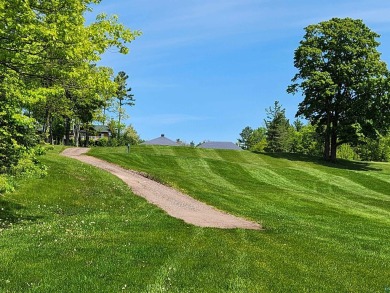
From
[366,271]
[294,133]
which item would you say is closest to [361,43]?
[366,271]

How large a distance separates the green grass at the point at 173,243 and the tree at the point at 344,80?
24477 mm

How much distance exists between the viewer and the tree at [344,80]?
49.7 metres

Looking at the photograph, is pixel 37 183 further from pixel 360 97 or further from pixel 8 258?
pixel 360 97

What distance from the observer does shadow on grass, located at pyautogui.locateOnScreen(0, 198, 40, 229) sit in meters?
13.6

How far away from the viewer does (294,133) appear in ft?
392

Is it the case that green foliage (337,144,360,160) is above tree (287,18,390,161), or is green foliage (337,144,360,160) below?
below

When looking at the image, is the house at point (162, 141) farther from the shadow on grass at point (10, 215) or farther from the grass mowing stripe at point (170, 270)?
the grass mowing stripe at point (170, 270)

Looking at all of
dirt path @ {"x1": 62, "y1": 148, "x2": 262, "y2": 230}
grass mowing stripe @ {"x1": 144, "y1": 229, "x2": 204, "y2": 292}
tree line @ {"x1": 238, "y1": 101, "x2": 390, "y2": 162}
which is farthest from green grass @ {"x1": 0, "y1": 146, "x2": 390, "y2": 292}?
tree line @ {"x1": 238, "y1": 101, "x2": 390, "y2": 162}

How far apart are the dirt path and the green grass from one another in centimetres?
72

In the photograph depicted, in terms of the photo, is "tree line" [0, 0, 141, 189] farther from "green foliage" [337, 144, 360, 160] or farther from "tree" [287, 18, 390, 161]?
"green foliage" [337, 144, 360, 160]

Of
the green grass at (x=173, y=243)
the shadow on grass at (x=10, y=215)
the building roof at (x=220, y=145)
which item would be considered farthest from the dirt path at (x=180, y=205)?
the building roof at (x=220, y=145)

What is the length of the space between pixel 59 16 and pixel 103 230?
6361 mm

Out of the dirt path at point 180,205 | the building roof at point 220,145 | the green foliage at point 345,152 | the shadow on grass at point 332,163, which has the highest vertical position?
the building roof at point 220,145

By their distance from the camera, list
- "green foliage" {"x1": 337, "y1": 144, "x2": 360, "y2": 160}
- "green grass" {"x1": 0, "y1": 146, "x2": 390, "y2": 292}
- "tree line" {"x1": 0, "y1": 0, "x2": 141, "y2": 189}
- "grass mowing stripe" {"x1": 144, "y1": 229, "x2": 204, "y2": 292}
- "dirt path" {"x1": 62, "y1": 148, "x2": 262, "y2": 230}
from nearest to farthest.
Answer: "grass mowing stripe" {"x1": 144, "y1": 229, "x2": 204, "y2": 292}
"green grass" {"x1": 0, "y1": 146, "x2": 390, "y2": 292}
"tree line" {"x1": 0, "y1": 0, "x2": 141, "y2": 189}
"dirt path" {"x1": 62, "y1": 148, "x2": 262, "y2": 230}
"green foliage" {"x1": 337, "y1": 144, "x2": 360, "y2": 160}
